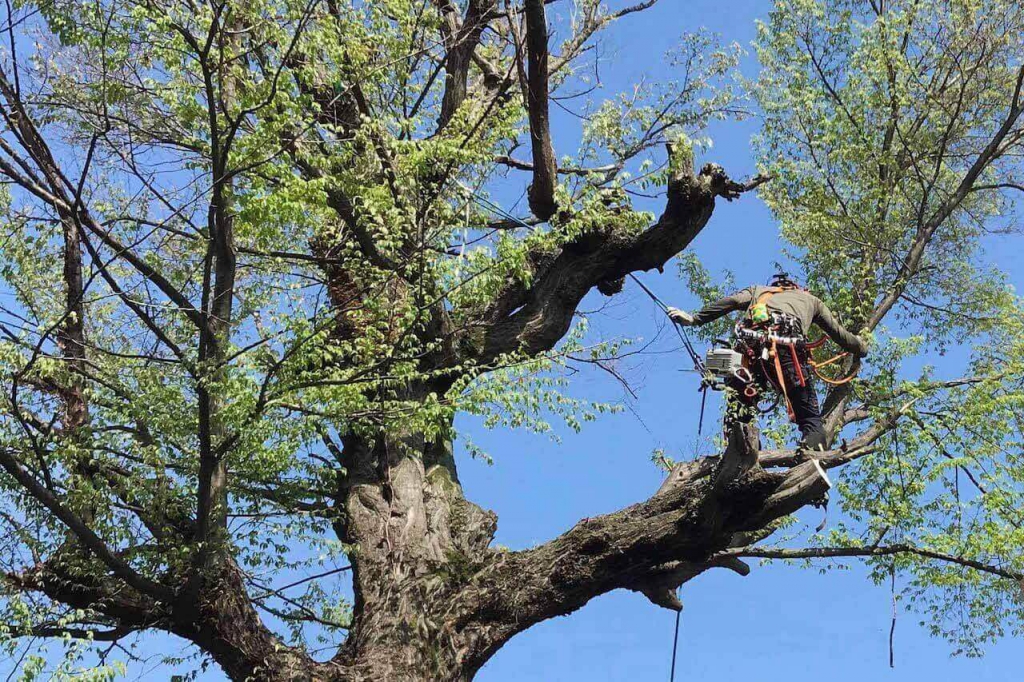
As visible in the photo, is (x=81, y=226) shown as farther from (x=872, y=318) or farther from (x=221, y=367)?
(x=872, y=318)

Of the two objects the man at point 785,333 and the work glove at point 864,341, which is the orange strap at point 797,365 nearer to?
the man at point 785,333

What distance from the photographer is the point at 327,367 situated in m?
8.73

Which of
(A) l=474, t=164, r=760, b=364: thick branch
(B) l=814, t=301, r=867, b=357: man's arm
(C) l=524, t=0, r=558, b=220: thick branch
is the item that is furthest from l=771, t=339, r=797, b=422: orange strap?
(C) l=524, t=0, r=558, b=220: thick branch

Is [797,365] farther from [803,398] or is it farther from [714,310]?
[714,310]

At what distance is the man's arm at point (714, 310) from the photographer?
885cm

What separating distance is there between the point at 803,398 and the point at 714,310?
1091 millimetres

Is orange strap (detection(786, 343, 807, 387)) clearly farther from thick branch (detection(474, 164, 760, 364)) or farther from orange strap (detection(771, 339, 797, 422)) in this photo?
thick branch (detection(474, 164, 760, 364))

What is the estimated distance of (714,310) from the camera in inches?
350

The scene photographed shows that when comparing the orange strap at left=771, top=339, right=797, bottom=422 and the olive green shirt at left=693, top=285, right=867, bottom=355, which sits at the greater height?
the olive green shirt at left=693, top=285, right=867, bottom=355

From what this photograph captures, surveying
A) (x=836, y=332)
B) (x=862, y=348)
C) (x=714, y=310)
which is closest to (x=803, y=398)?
(x=714, y=310)

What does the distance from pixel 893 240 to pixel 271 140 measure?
754 centimetres

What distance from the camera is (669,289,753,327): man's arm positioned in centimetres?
885

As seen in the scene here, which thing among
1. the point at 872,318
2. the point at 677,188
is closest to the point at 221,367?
the point at 677,188

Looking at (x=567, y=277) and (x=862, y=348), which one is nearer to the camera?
(x=862, y=348)
